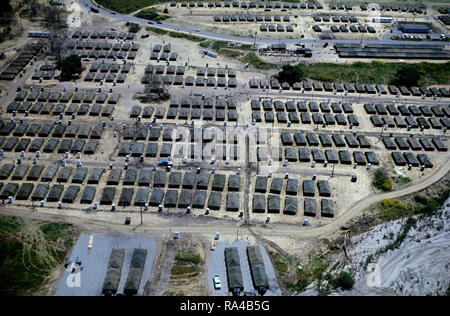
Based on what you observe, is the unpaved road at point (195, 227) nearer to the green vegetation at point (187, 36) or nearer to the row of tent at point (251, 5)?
the green vegetation at point (187, 36)

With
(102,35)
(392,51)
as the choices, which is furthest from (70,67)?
(392,51)

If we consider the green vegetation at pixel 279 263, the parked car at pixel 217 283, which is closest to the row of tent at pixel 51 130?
the parked car at pixel 217 283

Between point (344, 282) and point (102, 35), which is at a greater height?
point (102, 35)

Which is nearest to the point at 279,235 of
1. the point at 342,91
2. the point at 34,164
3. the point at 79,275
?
the point at 79,275

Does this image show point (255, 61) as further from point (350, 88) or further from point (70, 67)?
point (70, 67)

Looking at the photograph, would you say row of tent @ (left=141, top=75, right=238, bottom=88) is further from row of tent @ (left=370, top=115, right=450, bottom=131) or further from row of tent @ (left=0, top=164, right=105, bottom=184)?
row of tent @ (left=370, top=115, right=450, bottom=131)

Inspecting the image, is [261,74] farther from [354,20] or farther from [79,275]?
[79,275]
